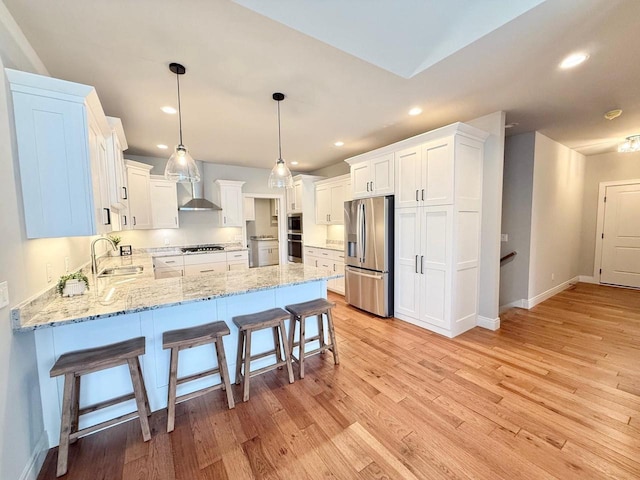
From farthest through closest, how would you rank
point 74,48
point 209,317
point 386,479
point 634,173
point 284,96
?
point 634,173 < point 284,96 < point 209,317 < point 74,48 < point 386,479

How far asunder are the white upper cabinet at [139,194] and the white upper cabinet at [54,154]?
271cm

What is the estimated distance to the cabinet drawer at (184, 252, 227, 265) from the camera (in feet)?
15.9

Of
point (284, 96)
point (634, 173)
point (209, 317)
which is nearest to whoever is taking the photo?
point (209, 317)

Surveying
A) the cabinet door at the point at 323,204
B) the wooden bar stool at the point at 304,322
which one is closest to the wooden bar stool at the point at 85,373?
the wooden bar stool at the point at 304,322

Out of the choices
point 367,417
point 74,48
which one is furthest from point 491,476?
point 74,48

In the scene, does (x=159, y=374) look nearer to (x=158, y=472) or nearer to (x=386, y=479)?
(x=158, y=472)

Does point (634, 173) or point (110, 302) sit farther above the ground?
point (634, 173)

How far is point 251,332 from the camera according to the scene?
216 centimetres

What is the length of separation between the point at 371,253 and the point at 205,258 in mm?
3242

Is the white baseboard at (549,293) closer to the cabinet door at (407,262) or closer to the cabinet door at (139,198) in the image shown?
the cabinet door at (407,262)

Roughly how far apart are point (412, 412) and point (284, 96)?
3045 millimetres

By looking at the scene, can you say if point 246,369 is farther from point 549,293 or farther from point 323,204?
point 549,293

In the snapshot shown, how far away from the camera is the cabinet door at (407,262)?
11.2 ft

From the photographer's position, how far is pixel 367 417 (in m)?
1.88
